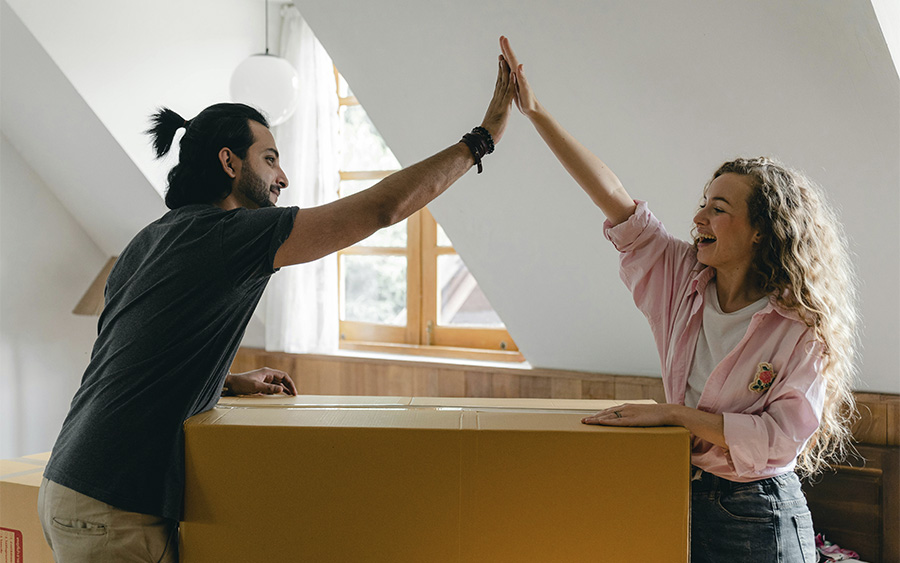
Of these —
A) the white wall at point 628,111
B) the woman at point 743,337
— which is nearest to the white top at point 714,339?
the woman at point 743,337

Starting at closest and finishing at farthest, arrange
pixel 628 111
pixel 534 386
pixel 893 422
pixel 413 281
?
pixel 628 111
pixel 893 422
pixel 534 386
pixel 413 281

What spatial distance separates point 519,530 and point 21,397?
3312mm

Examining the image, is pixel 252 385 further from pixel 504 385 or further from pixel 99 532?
pixel 504 385

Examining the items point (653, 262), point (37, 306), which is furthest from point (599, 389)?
point (37, 306)

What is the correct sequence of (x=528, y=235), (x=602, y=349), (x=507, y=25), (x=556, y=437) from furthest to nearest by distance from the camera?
(x=602, y=349) → (x=528, y=235) → (x=507, y=25) → (x=556, y=437)

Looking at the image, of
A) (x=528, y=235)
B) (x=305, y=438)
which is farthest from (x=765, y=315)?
(x=528, y=235)

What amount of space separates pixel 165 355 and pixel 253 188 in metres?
0.38

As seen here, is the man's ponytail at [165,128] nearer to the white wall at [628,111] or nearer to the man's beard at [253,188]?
the man's beard at [253,188]

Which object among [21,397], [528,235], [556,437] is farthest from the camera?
[21,397]

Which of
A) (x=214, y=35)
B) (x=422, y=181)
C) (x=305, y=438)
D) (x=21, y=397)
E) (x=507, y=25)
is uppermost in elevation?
(x=214, y=35)

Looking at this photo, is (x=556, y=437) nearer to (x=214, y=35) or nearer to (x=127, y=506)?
(x=127, y=506)

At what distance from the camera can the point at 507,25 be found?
1.90 m

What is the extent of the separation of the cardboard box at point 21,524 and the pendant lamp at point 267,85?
4.59ft

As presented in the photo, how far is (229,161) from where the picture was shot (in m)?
1.35
